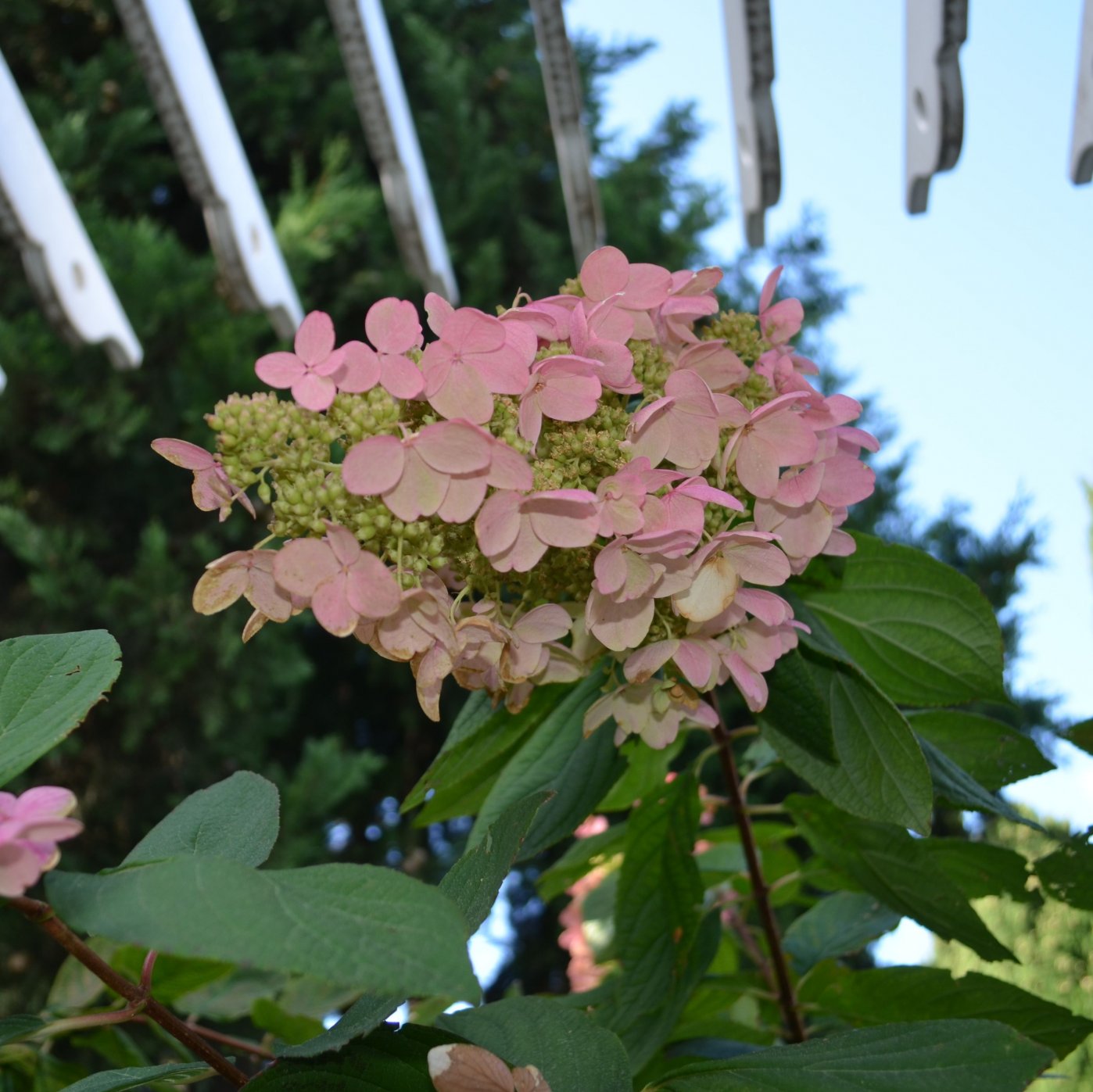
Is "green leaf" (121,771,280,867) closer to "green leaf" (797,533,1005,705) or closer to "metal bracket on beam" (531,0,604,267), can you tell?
"green leaf" (797,533,1005,705)

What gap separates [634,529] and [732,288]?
371 cm

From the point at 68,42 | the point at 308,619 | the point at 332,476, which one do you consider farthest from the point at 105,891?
the point at 68,42

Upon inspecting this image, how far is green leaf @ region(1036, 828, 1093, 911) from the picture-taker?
2.25ft

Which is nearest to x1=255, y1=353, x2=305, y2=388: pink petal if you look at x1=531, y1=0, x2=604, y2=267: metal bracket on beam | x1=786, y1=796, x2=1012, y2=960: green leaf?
x1=786, y1=796, x2=1012, y2=960: green leaf

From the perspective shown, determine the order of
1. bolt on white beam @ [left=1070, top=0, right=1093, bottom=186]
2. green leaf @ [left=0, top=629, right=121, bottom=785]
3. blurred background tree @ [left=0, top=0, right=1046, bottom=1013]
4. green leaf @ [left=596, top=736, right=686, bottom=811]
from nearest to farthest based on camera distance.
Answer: green leaf @ [left=0, top=629, right=121, bottom=785] < green leaf @ [left=596, top=736, right=686, bottom=811] < bolt on white beam @ [left=1070, top=0, right=1093, bottom=186] < blurred background tree @ [left=0, top=0, right=1046, bottom=1013]

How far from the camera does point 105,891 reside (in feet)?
1.13

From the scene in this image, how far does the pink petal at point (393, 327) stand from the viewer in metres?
0.47

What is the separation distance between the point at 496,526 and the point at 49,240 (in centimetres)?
147

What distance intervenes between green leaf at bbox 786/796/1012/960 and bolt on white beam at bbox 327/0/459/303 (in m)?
1.33

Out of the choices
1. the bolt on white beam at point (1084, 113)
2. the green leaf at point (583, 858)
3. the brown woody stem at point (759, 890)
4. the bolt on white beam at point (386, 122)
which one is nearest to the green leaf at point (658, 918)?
the brown woody stem at point (759, 890)

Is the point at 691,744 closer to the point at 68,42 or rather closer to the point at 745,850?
the point at 745,850

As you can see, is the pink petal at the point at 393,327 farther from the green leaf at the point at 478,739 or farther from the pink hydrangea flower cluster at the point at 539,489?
the green leaf at the point at 478,739

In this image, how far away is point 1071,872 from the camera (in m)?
0.69

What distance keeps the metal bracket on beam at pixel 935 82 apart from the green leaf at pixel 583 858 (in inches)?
30.5
